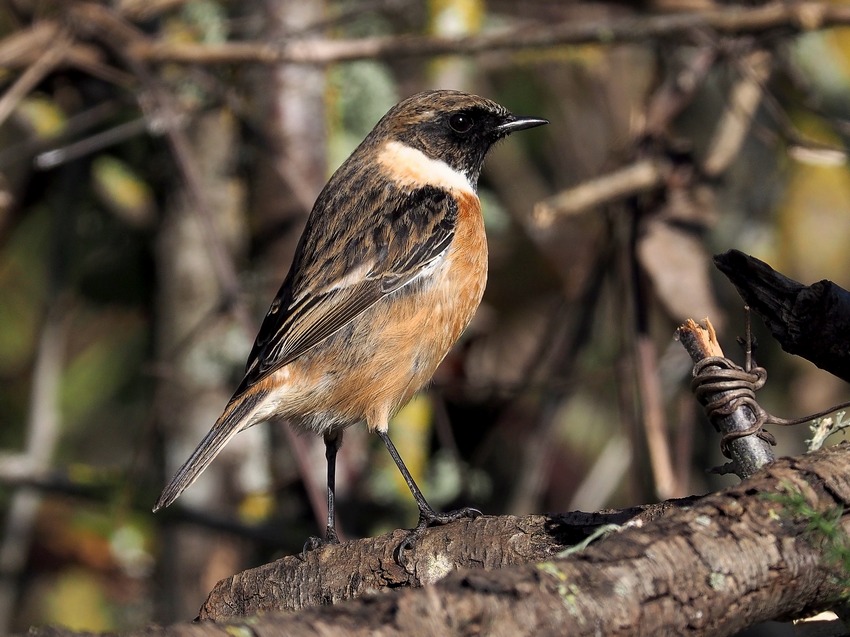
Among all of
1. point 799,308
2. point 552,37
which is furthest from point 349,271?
point 799,308

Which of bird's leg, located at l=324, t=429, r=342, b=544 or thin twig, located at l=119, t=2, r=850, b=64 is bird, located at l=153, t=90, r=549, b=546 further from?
thin twig, located at l=119, t=2, r=850, b=64

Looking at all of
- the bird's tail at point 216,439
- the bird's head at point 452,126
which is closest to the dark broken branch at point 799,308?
the bird's tail at point 216,439

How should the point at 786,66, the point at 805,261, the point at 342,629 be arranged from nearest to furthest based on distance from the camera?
the point at 342,629 < the point at 786,66 < the point at 805,261

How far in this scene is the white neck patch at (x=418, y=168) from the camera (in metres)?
5.77

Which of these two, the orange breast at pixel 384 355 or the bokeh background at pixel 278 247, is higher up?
the bokeh background at pixel 278 247

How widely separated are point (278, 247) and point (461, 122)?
1.94 m

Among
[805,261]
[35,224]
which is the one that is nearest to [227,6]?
[35,224]

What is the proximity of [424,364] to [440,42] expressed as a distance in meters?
2.28

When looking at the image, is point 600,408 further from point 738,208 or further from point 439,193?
point 439,193

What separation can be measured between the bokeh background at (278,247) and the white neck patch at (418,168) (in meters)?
0.67

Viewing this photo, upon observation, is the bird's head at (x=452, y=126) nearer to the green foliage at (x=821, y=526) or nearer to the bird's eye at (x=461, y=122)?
the bird's eye at (x=461, y=122)

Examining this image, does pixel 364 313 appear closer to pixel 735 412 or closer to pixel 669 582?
pixel 735 412

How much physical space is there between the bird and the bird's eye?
0.42m

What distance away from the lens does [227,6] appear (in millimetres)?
8141
